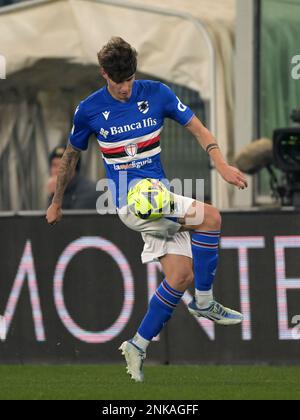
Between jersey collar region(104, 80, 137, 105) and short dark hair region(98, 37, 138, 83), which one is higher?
short dark hair region(98, 37, 138, 83)

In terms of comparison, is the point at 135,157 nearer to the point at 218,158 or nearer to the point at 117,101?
the point at 117,101

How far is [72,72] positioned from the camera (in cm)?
1744

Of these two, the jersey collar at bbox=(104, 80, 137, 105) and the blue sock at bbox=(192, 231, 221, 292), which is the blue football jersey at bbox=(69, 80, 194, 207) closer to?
the jersey collar at bbox=(104, 80, 137, 105)

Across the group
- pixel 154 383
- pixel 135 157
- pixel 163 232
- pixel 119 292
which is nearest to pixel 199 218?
pixel 163 232

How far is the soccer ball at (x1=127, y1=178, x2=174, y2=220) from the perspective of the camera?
34.5 ft

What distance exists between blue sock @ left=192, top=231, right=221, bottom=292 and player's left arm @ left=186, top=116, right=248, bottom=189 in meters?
0.56

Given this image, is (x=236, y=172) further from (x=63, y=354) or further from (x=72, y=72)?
(x=72, y=72)

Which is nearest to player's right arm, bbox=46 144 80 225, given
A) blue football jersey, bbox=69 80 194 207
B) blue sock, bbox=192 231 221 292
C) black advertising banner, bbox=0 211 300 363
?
blue football jersey, bbox=69 80 194 207

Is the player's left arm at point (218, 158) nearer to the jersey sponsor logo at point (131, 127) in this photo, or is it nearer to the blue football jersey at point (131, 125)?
the blue football jersey at point (131, 125)

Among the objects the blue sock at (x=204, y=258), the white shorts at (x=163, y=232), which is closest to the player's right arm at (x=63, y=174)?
the white shorts at (x=163, y=232)

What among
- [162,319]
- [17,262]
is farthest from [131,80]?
[17,262]

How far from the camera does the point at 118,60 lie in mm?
10297

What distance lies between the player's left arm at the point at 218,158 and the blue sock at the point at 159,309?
1.02m

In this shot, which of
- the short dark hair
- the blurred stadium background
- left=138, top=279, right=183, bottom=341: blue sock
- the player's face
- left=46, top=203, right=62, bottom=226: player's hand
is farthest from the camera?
the blurred stadium background
